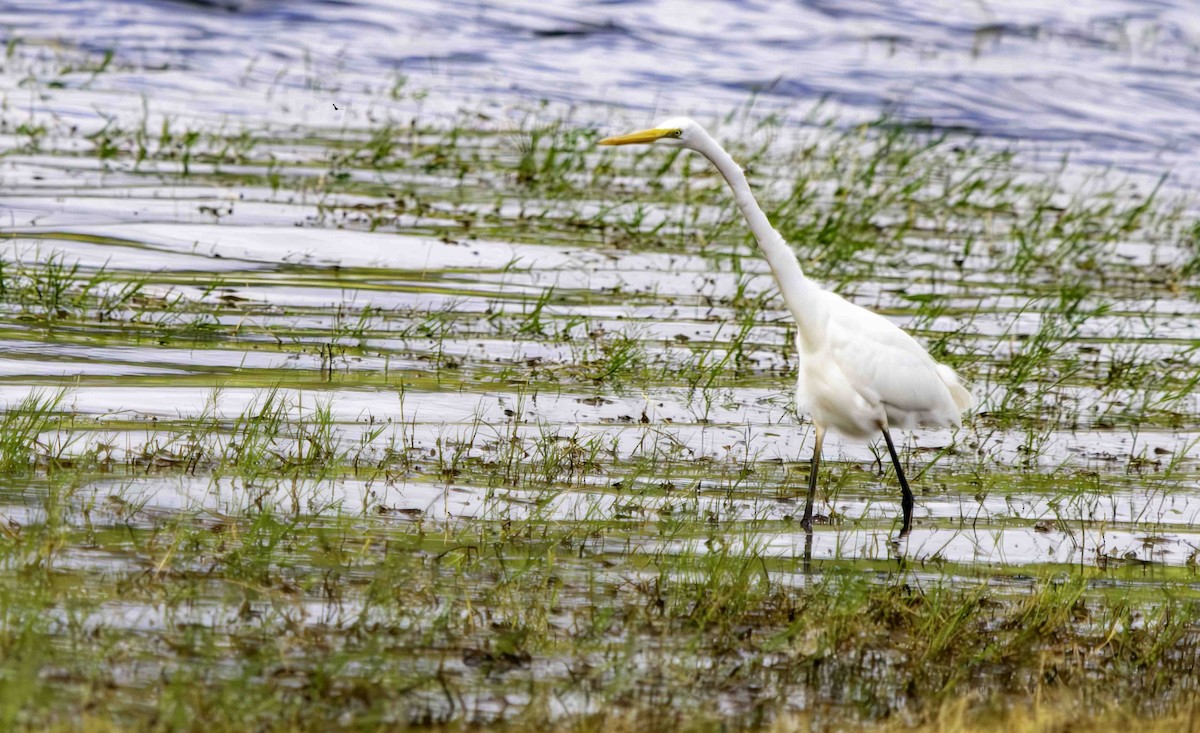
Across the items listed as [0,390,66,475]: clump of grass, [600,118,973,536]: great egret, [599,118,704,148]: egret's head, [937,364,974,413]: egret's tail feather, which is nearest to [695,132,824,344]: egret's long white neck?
[600,118,973,536]: great egret

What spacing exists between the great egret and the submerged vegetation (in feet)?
1.41

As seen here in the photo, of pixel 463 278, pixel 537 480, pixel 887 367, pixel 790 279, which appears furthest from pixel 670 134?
pixel 463 278

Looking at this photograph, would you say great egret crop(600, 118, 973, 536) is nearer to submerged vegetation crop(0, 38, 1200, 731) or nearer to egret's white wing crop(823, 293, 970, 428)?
egret's white wing crop(823, 293, 970, 428)

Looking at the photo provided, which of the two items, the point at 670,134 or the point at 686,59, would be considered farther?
the point at 686,59

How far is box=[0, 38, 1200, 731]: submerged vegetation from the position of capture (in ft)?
14.4

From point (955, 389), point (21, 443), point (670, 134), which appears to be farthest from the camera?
point (955, 389)

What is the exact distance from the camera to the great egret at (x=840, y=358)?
21.5ft

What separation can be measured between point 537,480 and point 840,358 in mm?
1428

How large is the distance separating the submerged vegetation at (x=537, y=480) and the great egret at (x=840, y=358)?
0.43 metres

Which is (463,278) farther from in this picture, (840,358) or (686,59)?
(686,59)

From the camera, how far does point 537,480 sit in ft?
21.6

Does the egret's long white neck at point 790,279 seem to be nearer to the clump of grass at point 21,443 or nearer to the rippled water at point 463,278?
the rippled water at point 463,278

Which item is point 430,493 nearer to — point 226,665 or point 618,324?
point 226,665

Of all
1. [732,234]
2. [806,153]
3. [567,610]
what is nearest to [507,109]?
[806,153]
